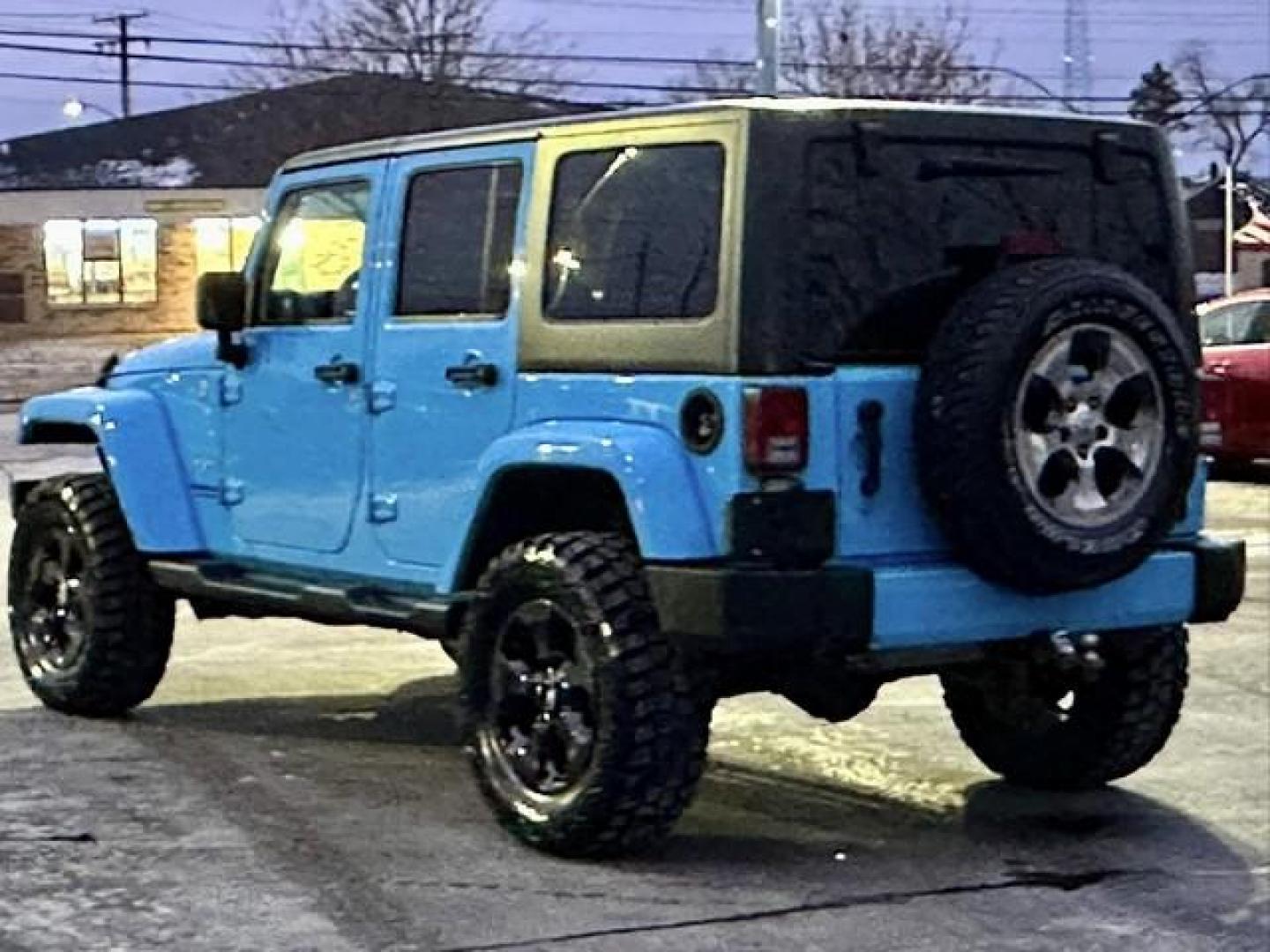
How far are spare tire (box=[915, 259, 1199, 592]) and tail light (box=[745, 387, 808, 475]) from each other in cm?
37

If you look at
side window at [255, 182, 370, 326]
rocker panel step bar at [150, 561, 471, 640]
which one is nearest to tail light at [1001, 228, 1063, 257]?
rocker panel step bar at [150, 561, 471, 640]

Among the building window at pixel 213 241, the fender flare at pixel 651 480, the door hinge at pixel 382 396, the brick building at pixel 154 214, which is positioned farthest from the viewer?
the brick building at pixel 154 214

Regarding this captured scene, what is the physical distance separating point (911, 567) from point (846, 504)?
0.88 feet

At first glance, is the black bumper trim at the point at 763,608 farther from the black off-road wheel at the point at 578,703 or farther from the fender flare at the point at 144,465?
the fender flare at the point at 144,465

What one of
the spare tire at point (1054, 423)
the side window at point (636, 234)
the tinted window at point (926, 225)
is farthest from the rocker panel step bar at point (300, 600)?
the spare tire at point (1054, 423)

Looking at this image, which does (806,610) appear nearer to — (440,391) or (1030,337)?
(1030,337)

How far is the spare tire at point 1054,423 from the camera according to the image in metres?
5.72

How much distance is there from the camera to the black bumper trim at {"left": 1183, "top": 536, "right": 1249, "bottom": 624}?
6.52 m

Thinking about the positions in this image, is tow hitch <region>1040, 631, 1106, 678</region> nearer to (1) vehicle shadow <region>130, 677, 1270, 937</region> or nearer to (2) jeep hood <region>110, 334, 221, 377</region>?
(1) vehicle shadow <region>130, 677, 1270, 937</region>

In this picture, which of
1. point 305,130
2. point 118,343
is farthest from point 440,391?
point 305,130

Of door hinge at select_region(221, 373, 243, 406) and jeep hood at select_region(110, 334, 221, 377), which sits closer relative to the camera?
door hinge at select_region(221, 373, 243, 406)

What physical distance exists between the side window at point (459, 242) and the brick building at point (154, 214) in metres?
36.7

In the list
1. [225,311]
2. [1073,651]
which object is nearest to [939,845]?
[1073,651]

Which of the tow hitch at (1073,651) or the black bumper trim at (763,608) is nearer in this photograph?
the black bumper trim at (763,608)
